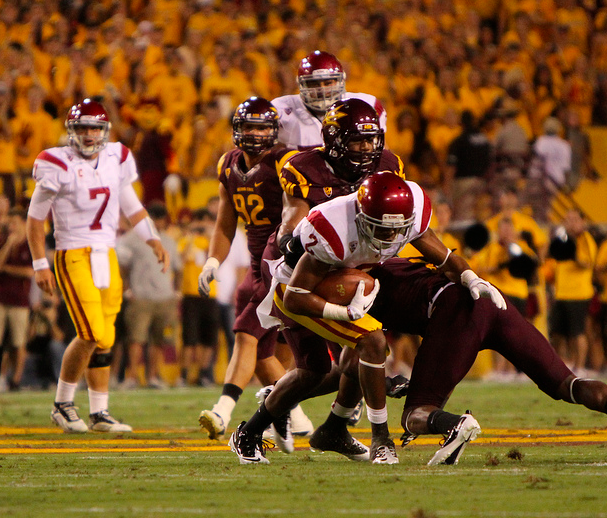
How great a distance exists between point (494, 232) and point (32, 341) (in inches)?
193

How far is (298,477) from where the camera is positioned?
4148mm

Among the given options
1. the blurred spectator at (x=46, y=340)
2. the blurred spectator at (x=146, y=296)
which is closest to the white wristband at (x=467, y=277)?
the blurred spectator at (x=146, y=296)

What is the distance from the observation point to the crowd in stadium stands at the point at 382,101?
10.9 meters

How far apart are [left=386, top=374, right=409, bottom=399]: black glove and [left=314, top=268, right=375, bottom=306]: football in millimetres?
708

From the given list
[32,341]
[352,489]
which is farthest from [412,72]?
[352,489]

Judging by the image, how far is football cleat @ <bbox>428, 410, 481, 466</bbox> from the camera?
4.16m

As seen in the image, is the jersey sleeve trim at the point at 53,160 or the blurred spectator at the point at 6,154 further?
the blurred spectator at the point at 6,154

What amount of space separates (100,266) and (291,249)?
258 cm

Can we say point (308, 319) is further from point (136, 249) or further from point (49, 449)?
point (136, 249)

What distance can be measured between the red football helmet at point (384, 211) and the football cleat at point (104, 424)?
289 cm

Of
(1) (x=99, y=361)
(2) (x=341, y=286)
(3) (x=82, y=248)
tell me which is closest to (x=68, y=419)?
(1) (x=99, y=361)

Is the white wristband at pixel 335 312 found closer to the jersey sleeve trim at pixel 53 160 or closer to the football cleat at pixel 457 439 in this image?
the football cleat at pixel 457 439

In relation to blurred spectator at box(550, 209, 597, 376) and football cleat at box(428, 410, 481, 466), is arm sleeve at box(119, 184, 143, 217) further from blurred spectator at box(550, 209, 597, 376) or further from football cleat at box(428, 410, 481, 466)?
blurred spectator at box(550, 209, 597, 376)

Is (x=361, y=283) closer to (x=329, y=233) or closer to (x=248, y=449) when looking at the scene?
(x=329, y=233)
